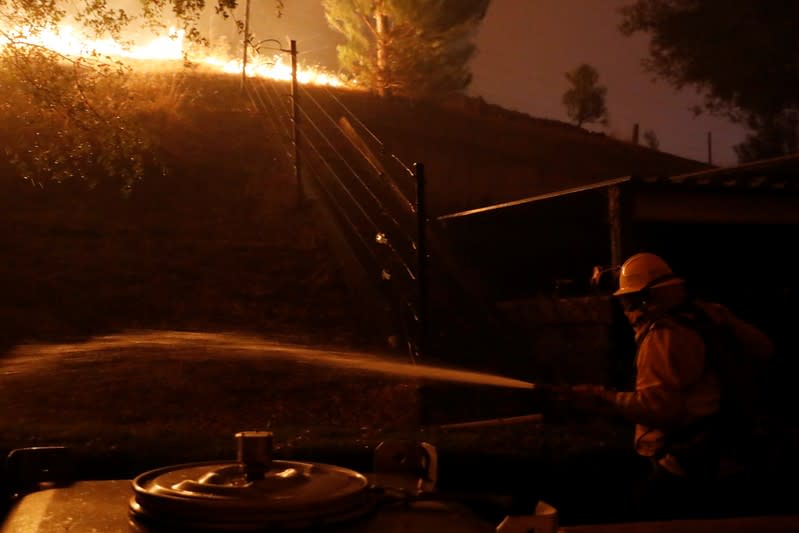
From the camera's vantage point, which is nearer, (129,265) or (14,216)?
(129,265)

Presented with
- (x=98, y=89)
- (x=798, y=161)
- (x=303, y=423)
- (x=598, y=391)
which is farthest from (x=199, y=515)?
(x=798, y=161)

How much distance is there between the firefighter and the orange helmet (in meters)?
0.15

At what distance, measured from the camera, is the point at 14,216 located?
1547 centimetres

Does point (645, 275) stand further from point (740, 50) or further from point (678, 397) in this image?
point (740, 50)

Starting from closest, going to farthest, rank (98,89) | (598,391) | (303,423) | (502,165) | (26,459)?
1. (26,459)
2. (598,391)
3. (303,423)
4. (98,89)
5. (502,165)

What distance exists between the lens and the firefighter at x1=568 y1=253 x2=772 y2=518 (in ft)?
13.0

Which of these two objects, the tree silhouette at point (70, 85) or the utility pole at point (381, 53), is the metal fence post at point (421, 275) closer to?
the tree silhouette at point (70, 85)

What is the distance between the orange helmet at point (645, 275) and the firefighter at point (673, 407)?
0.15 m

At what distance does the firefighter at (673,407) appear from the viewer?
397 cm

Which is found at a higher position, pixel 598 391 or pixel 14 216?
pixel 14 216

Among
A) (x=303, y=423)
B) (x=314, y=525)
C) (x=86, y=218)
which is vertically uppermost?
(x=86, y=218)

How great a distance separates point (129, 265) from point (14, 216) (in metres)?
3.19

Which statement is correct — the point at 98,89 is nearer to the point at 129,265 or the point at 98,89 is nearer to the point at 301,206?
the point at 129,265

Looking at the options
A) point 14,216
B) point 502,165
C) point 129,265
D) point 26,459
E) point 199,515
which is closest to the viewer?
point 199,515
